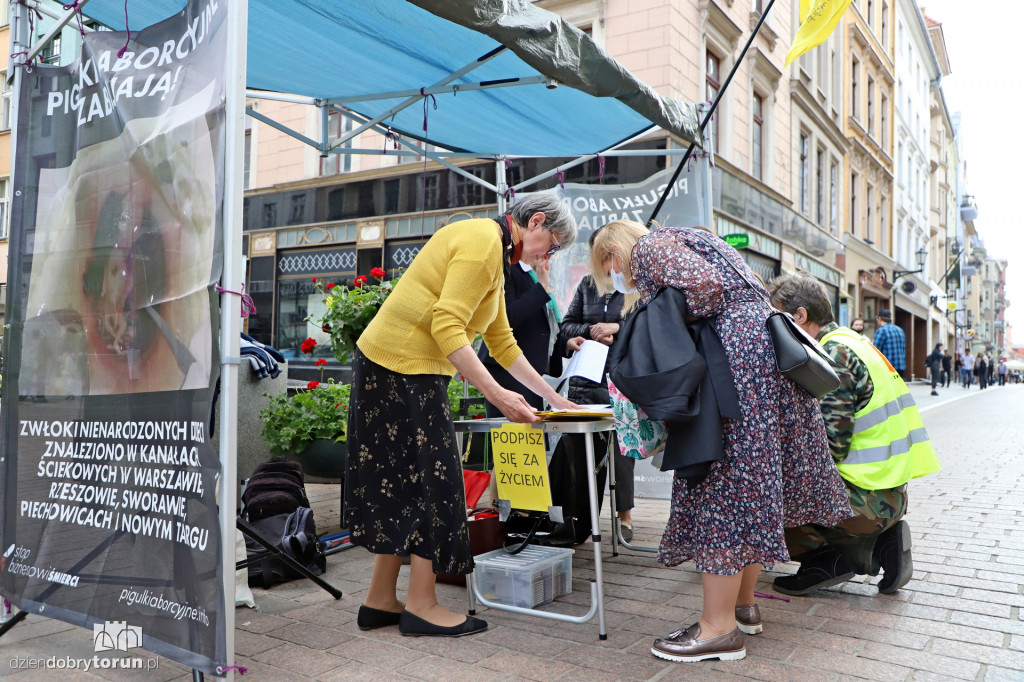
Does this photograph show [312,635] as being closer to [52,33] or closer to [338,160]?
[52,33]

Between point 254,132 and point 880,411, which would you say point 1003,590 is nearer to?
point 880,411

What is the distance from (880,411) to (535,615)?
1.68 meters

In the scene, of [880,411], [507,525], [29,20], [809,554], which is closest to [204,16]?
[29,20]

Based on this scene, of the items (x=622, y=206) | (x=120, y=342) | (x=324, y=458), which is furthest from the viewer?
(x=622, y=206)

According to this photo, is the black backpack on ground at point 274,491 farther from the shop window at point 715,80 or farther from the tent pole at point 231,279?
the shop window at point 715,80

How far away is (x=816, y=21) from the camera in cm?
496

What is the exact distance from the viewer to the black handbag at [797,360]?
2584mm

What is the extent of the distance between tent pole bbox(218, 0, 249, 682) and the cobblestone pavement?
669 millimetres

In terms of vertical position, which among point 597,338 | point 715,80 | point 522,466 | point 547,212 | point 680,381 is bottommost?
point 522,466

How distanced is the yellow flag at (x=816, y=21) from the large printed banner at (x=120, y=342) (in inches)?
147

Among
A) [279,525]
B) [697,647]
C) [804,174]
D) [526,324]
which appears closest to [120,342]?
[279,525]

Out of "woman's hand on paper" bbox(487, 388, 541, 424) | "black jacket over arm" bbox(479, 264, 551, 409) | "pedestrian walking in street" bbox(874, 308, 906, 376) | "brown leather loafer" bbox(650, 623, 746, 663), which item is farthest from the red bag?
"pedestrian walking in street" bbox(874, 308, 906, 376)

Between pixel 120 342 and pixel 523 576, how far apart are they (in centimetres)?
176

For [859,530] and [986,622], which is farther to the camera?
[859,530]
